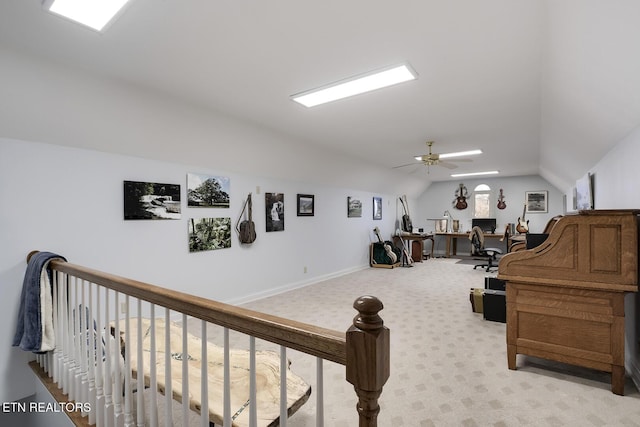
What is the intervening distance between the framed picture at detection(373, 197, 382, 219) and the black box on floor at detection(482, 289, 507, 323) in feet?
15.5

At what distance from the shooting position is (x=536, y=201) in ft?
30.9

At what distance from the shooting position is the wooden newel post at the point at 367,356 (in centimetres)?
79

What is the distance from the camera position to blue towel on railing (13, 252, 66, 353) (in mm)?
2303

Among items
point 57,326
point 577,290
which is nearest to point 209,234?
point 57,326

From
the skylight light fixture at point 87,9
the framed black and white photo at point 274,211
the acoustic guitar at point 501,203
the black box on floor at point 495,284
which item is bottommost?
the black box on floor at point 495,284

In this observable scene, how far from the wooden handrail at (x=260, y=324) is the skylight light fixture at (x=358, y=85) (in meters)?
2.29

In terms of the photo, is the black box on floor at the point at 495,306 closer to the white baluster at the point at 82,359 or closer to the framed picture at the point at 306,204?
the framed picture at the point at 306,204

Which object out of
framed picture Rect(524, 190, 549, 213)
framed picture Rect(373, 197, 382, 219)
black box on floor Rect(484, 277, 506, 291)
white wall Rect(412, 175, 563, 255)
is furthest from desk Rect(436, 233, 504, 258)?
black box on floor Rect(484, 277, 506, 291)

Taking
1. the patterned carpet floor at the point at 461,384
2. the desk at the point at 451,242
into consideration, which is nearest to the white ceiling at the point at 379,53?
the patterned carpet floor at the point at 461,384

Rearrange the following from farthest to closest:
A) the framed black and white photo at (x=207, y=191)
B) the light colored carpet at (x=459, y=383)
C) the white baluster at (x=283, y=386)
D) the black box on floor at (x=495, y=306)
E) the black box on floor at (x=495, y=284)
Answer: the black box on floor at (x=495, y=284) → the framed black and white photo at (x=207, y=191) → the black box on floor at (x=495, y=306) → the light colored carpet at (x=459, y=383) → the white baluster at (x=283, y=386)

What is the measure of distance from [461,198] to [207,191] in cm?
863

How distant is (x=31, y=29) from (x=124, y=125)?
1144mm

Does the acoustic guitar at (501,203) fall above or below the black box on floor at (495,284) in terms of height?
above

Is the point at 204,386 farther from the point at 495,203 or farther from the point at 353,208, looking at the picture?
the point at 495,203
